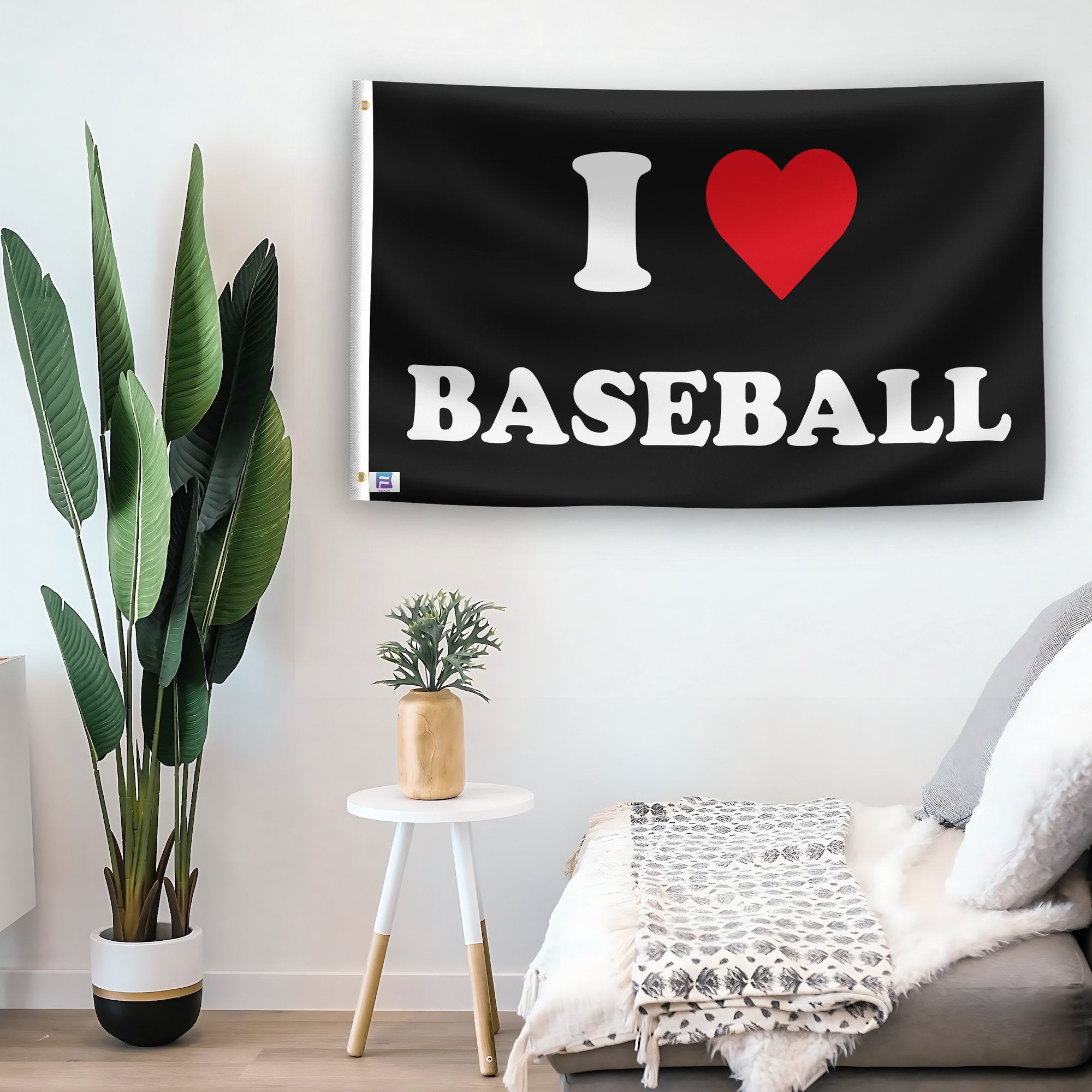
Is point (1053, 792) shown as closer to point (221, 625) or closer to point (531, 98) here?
point (221, 625)

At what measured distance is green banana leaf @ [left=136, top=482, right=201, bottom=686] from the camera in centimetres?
204

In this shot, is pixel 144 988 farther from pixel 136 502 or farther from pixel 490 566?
pixel 490 566

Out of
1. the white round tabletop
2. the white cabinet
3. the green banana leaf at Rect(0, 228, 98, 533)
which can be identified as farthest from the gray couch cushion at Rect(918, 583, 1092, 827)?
the white cabinet

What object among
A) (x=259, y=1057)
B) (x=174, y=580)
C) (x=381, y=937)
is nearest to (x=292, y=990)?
(x=259, y=1057)

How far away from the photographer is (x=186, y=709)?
2104 millimetres

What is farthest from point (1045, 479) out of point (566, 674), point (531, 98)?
point (531, 98)

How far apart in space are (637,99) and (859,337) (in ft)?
2.23

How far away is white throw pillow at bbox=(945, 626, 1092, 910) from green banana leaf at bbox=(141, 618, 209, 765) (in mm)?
1366

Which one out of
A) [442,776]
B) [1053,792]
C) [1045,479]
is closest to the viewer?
[1053,792]

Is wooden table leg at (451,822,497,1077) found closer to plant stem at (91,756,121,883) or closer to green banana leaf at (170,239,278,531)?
plant stem at (91,756,121,883)

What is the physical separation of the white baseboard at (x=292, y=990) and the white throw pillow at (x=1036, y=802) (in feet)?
3.82

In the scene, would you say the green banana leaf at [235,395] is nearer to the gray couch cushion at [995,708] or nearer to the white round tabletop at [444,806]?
the white round tabletop at [444,806]

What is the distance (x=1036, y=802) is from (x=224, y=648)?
1484mm

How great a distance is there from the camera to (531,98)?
2.26 m
